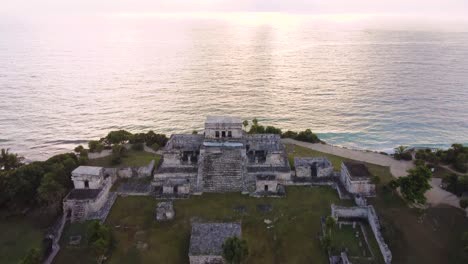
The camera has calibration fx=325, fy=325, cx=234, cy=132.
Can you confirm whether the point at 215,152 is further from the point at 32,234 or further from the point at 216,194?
the point at 32,234

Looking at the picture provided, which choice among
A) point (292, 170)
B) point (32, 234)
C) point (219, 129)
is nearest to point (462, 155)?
point (292, 170)

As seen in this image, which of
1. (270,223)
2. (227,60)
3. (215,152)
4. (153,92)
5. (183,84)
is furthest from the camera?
(227,60)

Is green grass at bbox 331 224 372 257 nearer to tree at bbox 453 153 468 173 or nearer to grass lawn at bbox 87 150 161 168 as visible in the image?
tree at bbox 453 153 468 173

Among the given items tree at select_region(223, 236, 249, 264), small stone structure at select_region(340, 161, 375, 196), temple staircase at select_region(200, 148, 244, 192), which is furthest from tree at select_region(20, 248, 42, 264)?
small stone structure at select_region(340, 161, 375, 196)

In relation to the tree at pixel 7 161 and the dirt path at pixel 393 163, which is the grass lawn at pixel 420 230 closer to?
the dirt path at pixel 393 163

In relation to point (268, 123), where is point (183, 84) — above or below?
above

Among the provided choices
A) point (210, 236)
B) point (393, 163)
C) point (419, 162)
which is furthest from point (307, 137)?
point (210, 236)
